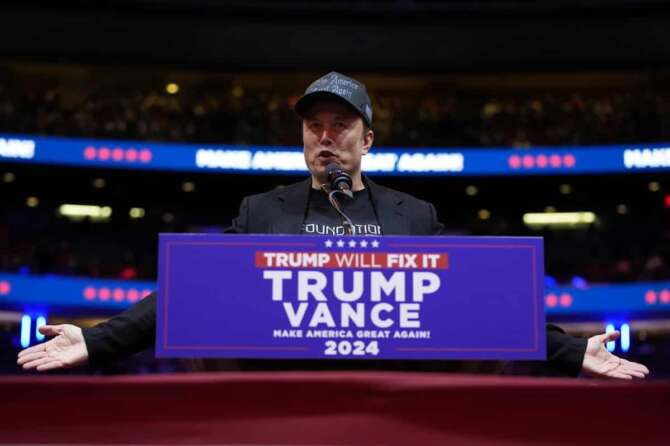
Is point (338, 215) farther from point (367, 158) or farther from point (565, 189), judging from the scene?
point (565, 189)

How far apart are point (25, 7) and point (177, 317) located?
15.4 metres

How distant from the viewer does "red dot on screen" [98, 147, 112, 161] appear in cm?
1371

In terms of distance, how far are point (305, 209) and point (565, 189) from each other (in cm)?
1467

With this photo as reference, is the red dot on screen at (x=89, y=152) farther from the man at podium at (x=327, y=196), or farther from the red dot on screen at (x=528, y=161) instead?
the man at podium at (x=327, y=196)

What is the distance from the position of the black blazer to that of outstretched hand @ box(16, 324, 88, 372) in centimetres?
7

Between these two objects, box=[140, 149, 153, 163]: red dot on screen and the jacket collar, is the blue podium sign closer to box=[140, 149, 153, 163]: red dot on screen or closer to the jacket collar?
the jacket collar

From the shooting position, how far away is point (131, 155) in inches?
545

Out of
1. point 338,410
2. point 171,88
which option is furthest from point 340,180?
point 171,88

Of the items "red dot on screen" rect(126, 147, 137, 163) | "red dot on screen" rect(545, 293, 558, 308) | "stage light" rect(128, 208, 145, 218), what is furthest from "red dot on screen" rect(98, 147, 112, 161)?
"red dot on screen" rect(545, 293, 558, 308)

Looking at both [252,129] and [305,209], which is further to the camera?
[252,129]

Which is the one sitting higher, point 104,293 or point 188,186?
point 188,186

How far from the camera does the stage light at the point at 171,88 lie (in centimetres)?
1725

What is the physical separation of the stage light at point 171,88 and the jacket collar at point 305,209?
15.7 meters

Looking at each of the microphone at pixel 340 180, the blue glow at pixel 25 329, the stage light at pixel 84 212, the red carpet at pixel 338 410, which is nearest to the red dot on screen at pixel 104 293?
the blue glow at pixel 25 329
